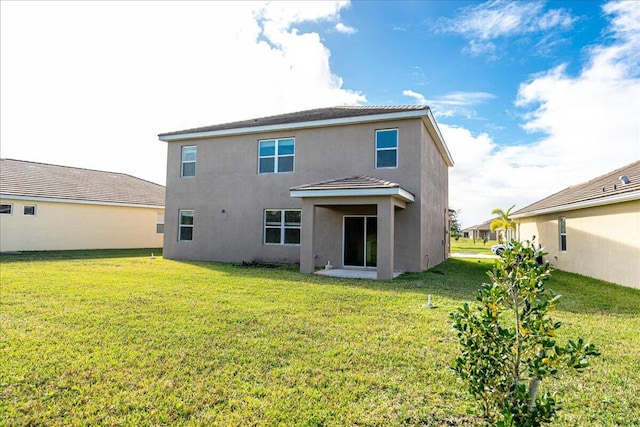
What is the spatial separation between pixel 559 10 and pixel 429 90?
6.25 metres

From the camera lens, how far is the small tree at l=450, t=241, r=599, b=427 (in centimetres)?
237

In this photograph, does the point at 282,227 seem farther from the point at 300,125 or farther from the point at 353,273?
the point at 300,125

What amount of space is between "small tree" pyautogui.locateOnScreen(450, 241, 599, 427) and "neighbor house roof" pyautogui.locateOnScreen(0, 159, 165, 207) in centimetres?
2498

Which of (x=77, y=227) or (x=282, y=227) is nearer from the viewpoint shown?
(x=282, y=227)

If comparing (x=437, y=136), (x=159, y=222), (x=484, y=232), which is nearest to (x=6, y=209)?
(x=159, y=222)

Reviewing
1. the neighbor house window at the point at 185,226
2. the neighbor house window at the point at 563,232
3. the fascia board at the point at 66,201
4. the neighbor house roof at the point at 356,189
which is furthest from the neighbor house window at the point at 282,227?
the fascia board at the point at 66,201

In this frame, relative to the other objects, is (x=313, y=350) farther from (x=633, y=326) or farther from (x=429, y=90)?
(x=429, y=90)

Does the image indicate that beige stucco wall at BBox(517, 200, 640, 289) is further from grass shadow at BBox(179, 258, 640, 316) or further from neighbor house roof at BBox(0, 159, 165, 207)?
neighbor house roof at BBox(0, 159, 165, 207)

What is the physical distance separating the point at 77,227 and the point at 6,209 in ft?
11.8

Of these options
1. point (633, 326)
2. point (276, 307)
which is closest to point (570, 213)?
point (633, 326)

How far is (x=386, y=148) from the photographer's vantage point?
14.4 metres

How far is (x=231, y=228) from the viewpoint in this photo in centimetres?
1716

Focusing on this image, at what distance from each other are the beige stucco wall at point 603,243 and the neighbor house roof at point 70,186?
25.4 meters

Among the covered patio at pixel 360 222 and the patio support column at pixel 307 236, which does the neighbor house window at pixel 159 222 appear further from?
the patio support column at pixel 307 236
